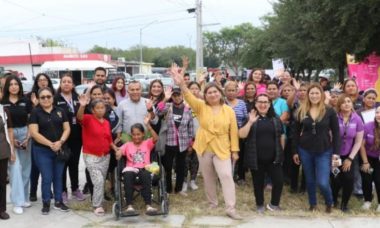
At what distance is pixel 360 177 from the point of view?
7379mm

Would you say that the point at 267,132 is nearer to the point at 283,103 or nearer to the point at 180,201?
the point at 283,103

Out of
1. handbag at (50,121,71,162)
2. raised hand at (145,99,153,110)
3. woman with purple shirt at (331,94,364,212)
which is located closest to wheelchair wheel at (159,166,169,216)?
raised hand at (145,99,153,110)

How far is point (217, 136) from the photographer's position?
248 inches

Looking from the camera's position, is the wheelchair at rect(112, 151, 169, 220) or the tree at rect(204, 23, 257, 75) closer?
the wheelchair at rect(112, 151, 169, 220)

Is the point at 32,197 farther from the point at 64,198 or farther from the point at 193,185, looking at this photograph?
the point at 193,185

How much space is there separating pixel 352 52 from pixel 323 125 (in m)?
8.93

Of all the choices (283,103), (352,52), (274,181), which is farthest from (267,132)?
(352,52)

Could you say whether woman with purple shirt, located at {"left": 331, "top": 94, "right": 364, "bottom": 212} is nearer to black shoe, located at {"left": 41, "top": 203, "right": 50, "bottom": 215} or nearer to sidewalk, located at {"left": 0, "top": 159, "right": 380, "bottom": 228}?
sidewalk, located at {"left": 0, "top": 159, "right": 380, "bottom": 228}

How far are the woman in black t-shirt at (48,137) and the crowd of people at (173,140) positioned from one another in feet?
0.04

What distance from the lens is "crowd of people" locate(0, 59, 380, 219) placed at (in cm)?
632

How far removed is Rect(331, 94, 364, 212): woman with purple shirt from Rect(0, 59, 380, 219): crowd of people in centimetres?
1

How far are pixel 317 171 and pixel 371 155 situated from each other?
950mm

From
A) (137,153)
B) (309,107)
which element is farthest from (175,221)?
(309,107)

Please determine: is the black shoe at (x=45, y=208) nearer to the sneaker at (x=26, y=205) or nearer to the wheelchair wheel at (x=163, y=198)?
the sneaker at (x=26, y=205)
